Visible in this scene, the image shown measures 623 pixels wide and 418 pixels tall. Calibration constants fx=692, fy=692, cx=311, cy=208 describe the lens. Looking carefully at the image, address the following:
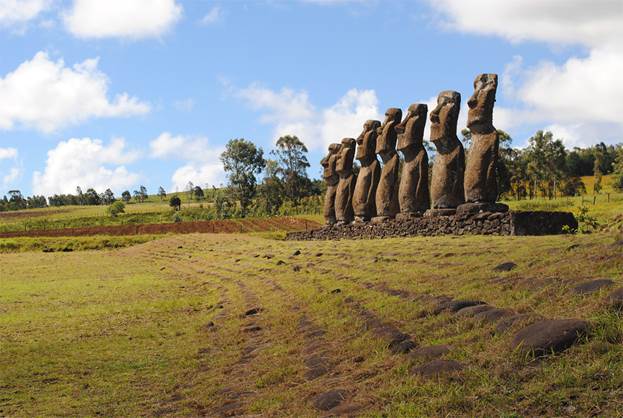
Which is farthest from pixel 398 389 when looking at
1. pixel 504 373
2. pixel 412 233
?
pixel 412 233

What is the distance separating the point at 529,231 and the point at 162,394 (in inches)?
428

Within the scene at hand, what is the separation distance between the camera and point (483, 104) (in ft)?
62.1

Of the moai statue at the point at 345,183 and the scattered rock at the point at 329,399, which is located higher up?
the moai statue at the point at 345,183

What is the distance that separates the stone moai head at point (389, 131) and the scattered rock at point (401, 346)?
18.2 m

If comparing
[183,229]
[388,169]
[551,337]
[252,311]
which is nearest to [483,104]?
[388,169]

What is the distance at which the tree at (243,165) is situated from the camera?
94438 mm

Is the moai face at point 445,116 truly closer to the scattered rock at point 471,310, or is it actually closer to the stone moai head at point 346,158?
the stone moai head at point 346,158

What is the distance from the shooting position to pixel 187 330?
12.8 meters

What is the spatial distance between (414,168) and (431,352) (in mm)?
16078

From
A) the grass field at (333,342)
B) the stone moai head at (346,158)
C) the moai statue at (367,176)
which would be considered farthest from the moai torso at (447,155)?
the stone moai head at (346,158)

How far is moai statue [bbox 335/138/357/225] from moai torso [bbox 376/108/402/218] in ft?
12.6

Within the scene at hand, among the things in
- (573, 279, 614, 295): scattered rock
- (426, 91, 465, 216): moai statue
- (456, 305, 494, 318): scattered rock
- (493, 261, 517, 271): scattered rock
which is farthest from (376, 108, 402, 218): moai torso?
(573, 279, 614, 295): scattered rock

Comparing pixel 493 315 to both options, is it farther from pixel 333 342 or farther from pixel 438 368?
pixel 333 342

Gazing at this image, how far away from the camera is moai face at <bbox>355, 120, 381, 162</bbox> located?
1083 inches
